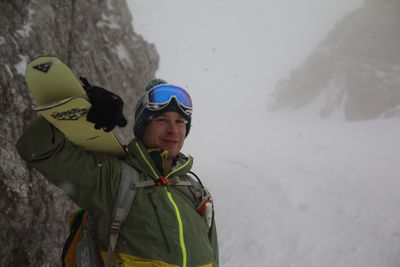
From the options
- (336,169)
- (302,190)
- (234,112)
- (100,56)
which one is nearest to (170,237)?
(100,56)

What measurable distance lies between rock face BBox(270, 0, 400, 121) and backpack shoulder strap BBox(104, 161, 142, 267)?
104 ft

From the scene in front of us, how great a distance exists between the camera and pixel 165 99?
2.69 meters

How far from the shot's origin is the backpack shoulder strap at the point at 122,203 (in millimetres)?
1927

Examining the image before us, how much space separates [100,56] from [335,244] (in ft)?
35.2

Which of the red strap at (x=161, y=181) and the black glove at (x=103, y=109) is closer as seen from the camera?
the black glove at (x=103, y=109)

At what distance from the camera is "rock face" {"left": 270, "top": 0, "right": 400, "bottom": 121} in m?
31.0

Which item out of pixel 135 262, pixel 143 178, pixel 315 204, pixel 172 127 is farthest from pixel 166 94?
pixel 315 204

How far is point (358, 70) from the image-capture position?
36.8 metres

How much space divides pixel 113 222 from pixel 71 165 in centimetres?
56

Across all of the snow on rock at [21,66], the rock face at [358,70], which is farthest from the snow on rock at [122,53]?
the rock face at [358,70]

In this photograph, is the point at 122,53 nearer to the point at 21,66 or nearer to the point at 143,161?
the point at 21,66

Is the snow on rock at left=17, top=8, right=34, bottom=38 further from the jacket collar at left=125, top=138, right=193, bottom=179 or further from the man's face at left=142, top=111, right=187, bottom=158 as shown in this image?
the jacket collar at left=125, top=138, right=193, bottom=179

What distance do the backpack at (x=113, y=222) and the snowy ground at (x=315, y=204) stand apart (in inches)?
247

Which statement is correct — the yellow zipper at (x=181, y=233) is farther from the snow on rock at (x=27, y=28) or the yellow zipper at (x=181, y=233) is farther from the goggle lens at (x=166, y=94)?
the snow on rock at (x=27, y=28)
